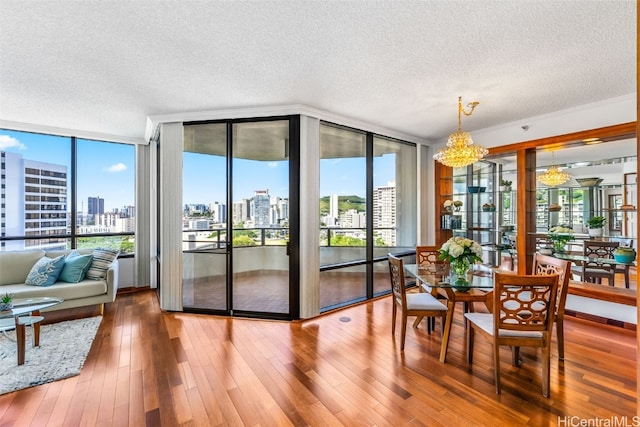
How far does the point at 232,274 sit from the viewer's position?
3781 millimetres

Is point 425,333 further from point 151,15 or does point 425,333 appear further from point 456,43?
point 151,15

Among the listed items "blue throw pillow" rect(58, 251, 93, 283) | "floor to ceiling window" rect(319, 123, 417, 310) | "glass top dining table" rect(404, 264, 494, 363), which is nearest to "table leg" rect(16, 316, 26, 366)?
"blue throw pillow" rect(58, 251, 93, 283)

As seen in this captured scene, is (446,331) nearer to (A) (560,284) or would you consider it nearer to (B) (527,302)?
(B) (527,302)

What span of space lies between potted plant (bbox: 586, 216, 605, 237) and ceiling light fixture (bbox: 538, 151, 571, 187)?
1.97 ft

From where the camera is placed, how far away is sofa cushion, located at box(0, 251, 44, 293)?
371 cm

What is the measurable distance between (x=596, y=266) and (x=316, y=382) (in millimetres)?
3826

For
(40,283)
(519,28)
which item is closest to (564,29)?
(519,28)

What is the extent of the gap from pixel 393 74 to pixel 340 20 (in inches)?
37.0

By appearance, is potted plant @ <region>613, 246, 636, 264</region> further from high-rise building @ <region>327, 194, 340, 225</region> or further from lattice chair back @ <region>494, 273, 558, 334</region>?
high-rise building @ <region>327, 194, 340, 225</region>

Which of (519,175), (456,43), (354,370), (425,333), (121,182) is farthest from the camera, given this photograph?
(121,182)

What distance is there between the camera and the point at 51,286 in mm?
3537

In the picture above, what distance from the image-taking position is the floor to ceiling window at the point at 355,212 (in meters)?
4.16

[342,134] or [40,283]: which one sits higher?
[342,134]

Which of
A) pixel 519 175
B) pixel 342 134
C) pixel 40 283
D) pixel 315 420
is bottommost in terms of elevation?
pixel 315 420
